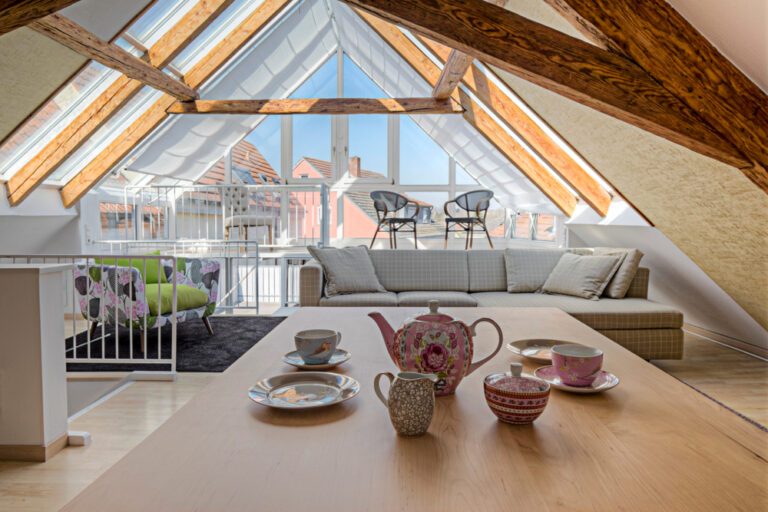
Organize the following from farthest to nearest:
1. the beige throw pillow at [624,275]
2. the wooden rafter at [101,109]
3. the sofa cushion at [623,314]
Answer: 1. the wooden rafter at [101,109]
2. the beige throw pillow at [624,275]
3. the sofa cushion at [623,314]

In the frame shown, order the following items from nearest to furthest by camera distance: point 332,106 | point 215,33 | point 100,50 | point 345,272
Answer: point 100,50 → point 345,272 → point 215,33 → point 332,106

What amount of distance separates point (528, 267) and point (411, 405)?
353 centimetres

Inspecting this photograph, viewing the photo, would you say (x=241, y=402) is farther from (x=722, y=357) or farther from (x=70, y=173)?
(x=70, y=173)

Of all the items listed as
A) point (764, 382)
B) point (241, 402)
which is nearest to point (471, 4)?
point (241, 402)

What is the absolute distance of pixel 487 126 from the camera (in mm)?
5324

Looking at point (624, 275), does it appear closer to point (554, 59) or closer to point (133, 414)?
point (554, 59)

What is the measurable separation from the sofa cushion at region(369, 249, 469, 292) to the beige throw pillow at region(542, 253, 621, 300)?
27.4 inches

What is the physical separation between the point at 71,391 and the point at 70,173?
278cm

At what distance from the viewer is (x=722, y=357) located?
3.72 m

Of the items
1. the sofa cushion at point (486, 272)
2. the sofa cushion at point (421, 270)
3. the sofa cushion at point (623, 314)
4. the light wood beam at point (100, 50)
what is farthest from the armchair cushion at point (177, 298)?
the sofa cushion at point (623, 314)

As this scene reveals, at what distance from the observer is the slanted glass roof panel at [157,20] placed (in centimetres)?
408

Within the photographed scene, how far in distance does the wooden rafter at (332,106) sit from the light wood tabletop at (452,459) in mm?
4671

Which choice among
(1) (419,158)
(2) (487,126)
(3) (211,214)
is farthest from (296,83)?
(2) (487,126)

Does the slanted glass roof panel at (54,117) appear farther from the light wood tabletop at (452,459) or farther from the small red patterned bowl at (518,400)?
the small red patterned bowl at (518,400)
